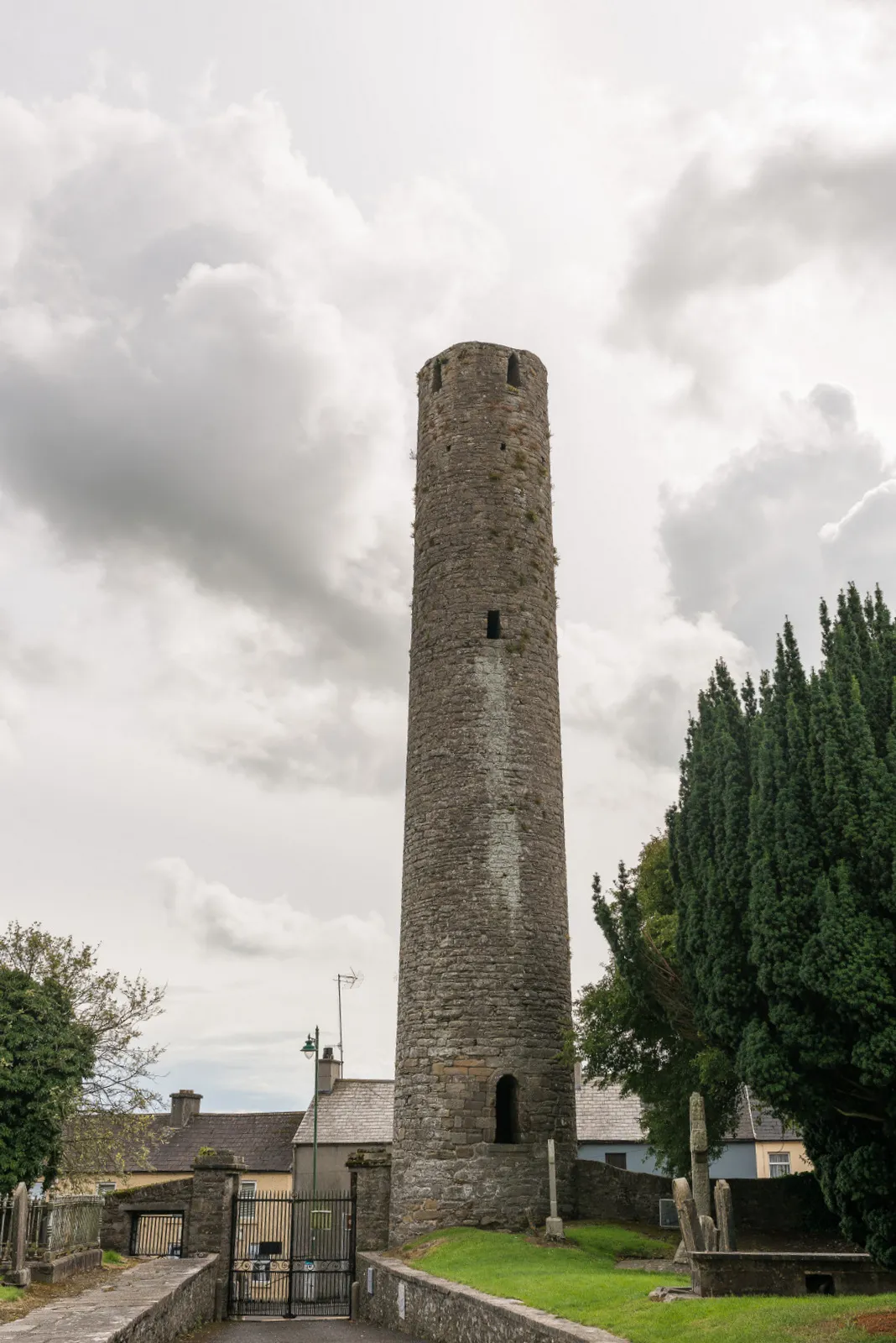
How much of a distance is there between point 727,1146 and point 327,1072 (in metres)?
15.0

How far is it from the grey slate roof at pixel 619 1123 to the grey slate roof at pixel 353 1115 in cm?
660

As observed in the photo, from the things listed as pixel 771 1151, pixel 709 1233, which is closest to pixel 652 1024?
pixel 709 1233

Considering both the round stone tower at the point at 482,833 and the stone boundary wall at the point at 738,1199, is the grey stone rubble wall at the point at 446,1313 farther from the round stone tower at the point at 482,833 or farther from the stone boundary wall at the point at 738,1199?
the stone boundary wall at the point at 738,1199

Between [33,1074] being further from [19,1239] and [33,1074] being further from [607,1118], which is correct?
[607,1118]

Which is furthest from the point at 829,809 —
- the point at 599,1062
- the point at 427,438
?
the point at 427,438

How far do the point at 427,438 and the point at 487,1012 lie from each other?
510 inches

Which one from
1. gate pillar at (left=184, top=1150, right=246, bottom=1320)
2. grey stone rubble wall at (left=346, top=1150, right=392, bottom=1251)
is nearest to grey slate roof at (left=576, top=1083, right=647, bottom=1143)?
grey stone rubble wall at (left=346, top=1150, right=392, bottom=1251)

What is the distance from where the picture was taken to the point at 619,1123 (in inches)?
1443

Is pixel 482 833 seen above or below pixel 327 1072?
above

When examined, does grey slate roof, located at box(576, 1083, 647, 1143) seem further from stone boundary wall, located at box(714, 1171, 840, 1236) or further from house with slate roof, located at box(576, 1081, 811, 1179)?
stone boundary wall, located at box(714, 1171, 840, 1236)

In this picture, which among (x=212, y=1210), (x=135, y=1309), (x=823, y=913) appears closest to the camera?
(x=135, y=1309)

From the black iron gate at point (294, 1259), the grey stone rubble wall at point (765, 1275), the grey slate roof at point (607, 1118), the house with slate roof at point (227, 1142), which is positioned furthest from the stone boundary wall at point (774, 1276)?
the house with slate roof at point (227, 1142)

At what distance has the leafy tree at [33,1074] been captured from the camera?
17094 mm

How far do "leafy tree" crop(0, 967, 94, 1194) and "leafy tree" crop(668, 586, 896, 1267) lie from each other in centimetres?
1053
